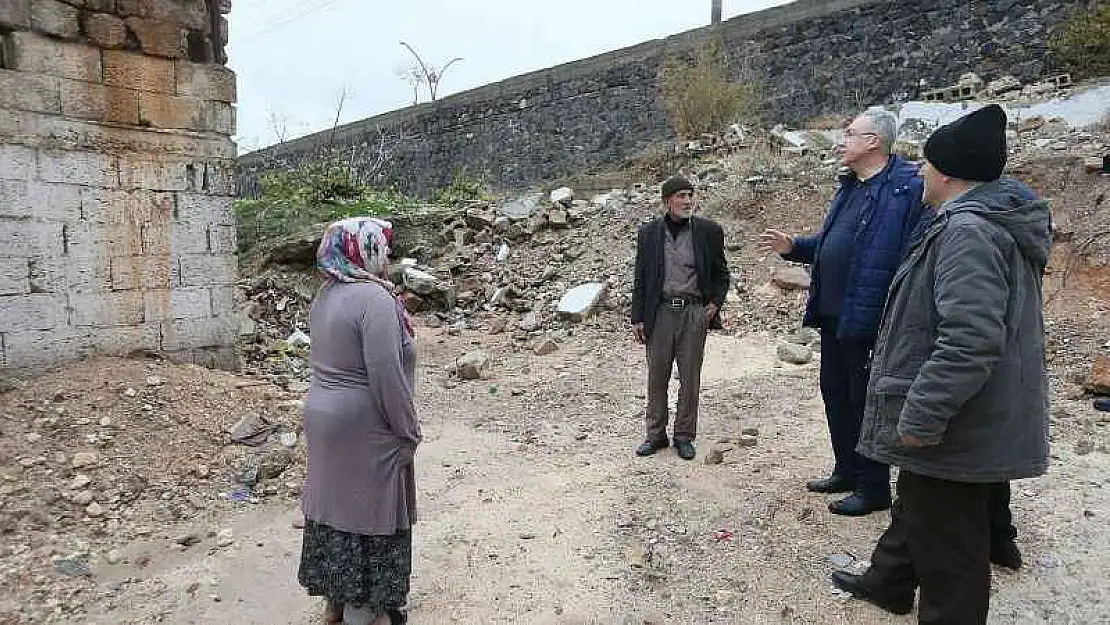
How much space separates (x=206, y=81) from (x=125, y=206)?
1124 millimetres

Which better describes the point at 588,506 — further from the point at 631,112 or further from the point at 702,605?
the point at 631,112

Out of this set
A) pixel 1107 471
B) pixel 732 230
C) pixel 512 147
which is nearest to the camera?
pixel 1107 471

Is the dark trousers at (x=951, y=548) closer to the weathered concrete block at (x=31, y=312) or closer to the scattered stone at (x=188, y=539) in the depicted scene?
the scattered stone at (x=188, y=539)

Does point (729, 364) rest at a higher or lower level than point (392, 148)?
lower

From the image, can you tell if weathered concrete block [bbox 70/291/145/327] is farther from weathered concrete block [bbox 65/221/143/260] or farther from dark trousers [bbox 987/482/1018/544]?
dark trousers [bbox 987/482/1018/544]

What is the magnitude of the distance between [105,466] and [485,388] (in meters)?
2.98

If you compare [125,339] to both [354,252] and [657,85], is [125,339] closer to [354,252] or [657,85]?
[354,252]

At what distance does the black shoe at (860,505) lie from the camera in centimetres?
339

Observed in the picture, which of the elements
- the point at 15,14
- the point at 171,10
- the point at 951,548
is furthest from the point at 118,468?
the point at 951,548

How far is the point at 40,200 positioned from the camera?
4.64 metres

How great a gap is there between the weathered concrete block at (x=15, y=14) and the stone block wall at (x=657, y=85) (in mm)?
10862

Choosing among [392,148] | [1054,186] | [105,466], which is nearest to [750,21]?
[1054,186]

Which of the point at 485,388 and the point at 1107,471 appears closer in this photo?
the point at 1107,471

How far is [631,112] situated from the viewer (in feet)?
48.2
